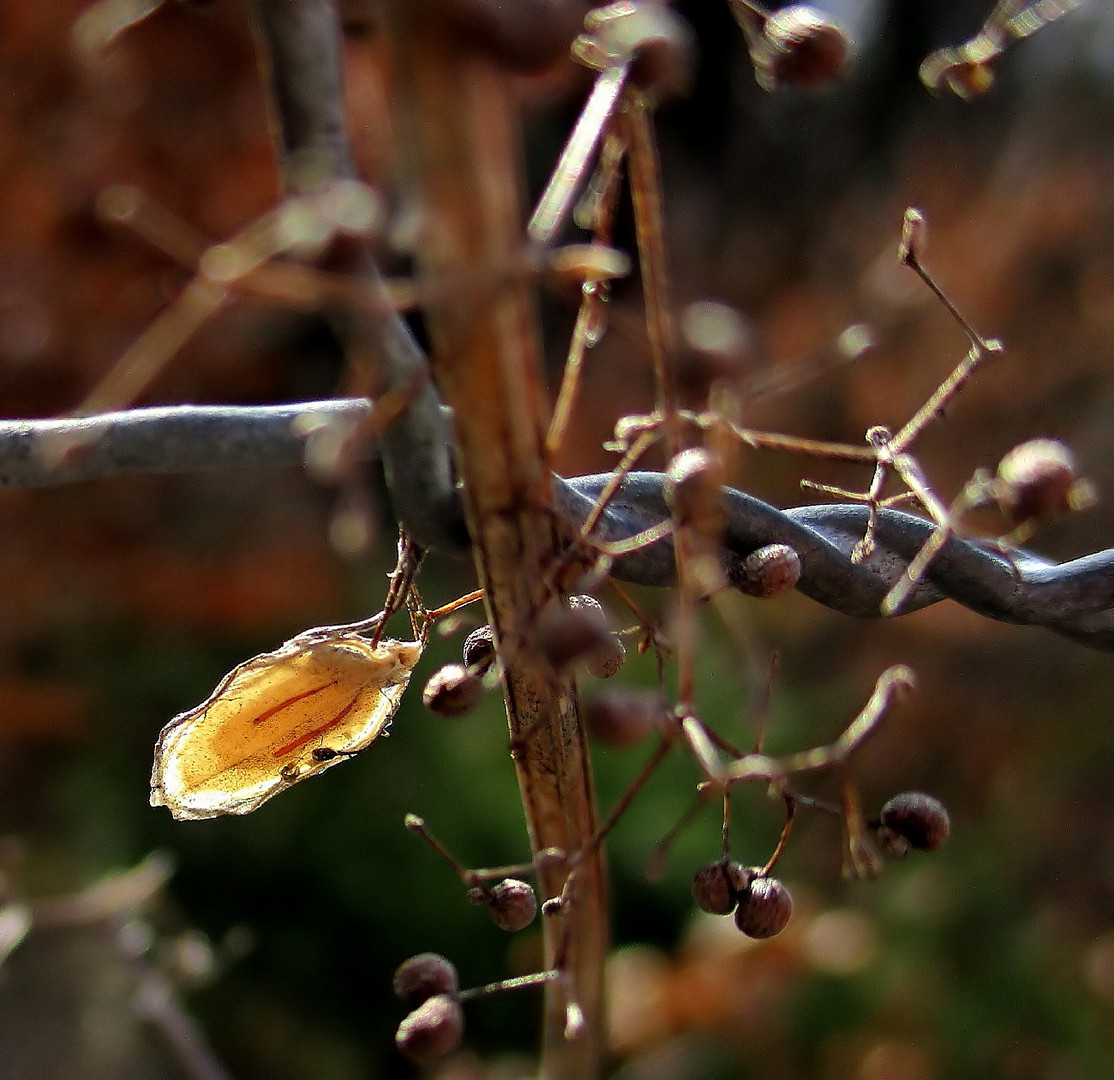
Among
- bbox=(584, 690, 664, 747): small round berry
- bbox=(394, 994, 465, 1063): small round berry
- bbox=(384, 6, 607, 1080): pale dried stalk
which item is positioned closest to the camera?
bbox=(384, 6, 607, 1080): pale dried stalk

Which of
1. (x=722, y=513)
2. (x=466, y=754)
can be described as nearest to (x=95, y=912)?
(x=722, y=513)

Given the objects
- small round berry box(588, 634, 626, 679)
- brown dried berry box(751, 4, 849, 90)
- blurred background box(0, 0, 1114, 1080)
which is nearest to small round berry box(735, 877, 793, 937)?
small round berry box(588, 634, 626, 679)

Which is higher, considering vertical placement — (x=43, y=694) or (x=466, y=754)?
(x=43, y=694)

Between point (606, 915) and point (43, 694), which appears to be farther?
point (43, 694)

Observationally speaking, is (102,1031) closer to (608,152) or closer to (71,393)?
(71,393)

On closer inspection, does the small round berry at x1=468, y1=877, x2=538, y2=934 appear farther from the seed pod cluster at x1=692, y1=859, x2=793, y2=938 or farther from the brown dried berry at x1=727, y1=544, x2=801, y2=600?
the brown dried berry at x1=727, y1=544, x2=801, y2=600
